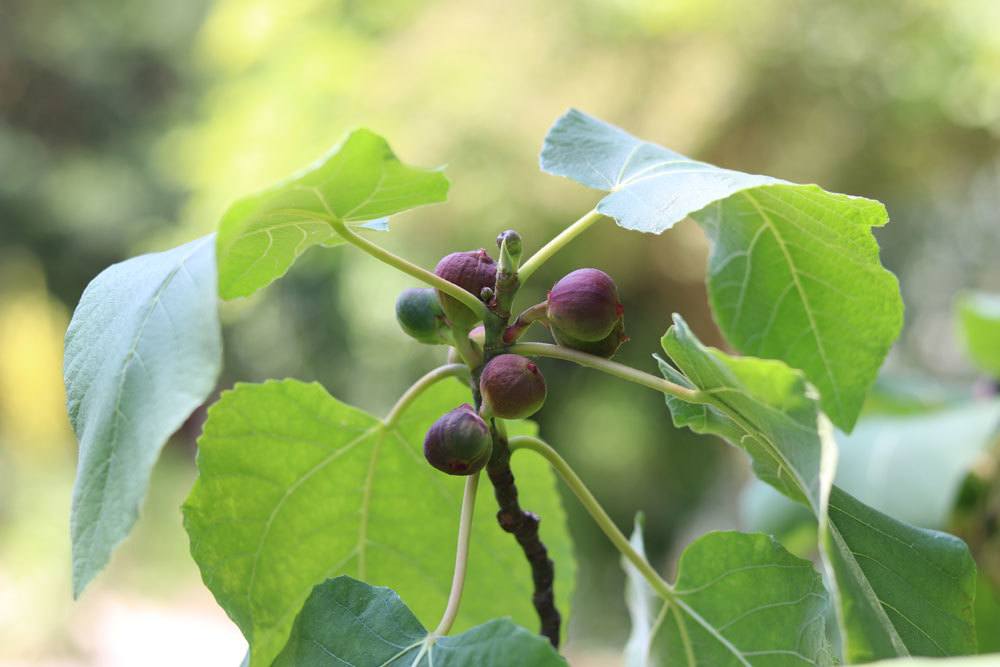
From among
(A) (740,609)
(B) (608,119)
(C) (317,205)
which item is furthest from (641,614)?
(B) (608,119)

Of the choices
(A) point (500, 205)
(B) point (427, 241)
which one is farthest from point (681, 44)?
(B) point (427, 241)

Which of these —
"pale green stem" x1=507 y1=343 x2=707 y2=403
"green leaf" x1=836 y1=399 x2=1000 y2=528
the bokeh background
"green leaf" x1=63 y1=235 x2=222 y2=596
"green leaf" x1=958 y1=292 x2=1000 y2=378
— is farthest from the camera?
the bokeh background

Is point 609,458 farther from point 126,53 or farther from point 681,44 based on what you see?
point 126,53

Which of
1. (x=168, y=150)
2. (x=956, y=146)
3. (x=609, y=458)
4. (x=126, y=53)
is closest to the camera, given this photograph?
(x=956, y=146)

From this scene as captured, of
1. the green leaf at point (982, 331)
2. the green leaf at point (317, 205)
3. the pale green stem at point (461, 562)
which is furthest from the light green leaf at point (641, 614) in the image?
the green leaf at point (982, 331)

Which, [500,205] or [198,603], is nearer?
[500,205]

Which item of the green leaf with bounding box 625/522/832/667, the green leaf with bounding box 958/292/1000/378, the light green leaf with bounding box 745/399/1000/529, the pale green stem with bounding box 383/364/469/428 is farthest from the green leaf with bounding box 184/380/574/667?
the green leaf with bounding box 958/292/1000/378

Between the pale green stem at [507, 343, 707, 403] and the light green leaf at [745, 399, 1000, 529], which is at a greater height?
the pale green stem at [507, 343, 707, 403]

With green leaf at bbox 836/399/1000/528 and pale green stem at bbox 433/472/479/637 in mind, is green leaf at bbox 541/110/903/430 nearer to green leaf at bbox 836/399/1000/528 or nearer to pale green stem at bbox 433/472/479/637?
pale green stem at bbox 433/472/479/637
